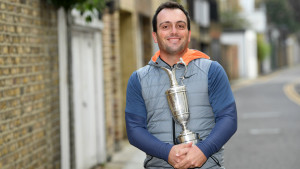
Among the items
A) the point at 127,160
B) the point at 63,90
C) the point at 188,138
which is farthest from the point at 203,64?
the point at 127,160

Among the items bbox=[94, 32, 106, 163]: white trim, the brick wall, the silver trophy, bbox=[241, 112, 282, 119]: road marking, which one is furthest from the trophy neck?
bbox=[241, 112, 282, 119]: road marking

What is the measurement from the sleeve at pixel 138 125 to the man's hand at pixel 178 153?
53 millimetres

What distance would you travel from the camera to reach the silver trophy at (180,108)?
114 inches

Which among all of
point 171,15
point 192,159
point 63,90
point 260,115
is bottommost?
point 260,115

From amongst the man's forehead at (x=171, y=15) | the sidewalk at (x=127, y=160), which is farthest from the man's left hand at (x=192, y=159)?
the sidewalk at (x=127, y=160)

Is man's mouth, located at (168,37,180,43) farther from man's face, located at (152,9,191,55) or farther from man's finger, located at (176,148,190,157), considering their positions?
man's finger, located at (176,148,190,157)

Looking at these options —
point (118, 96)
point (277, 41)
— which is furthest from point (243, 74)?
point (118, 96)

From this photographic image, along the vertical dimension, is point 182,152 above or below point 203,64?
below

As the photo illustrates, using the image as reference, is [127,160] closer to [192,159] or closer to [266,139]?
[266,139]

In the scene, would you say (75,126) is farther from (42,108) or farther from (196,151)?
(196,151)

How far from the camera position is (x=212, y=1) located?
29.8 metres

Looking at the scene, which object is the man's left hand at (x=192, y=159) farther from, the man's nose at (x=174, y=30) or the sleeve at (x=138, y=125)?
the man's nose at (x=174, y=30)

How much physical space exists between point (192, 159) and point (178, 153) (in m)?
0.08

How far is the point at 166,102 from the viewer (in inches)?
119
